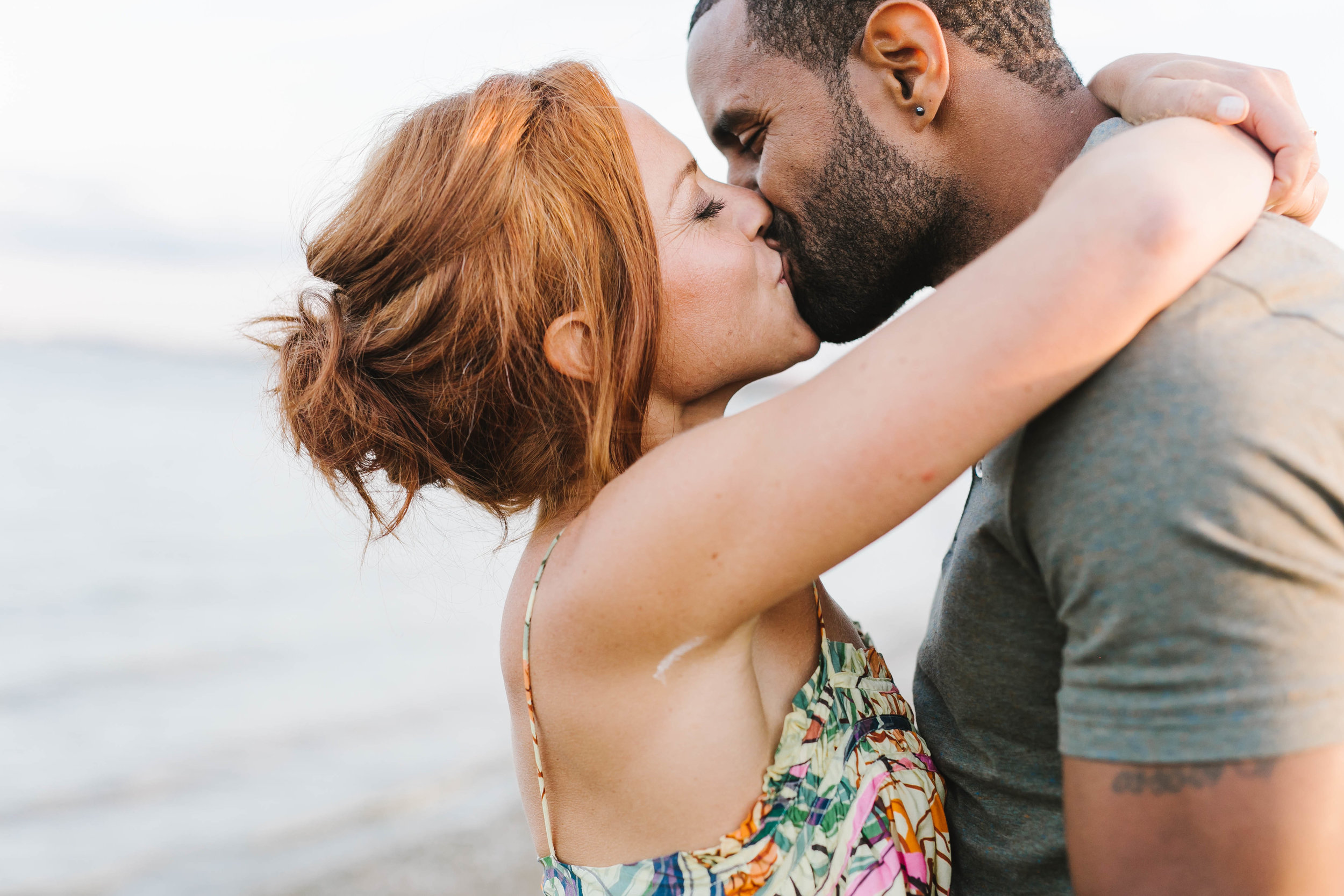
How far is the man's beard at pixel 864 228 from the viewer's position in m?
2.03

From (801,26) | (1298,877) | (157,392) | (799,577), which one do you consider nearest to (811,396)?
(799,577)

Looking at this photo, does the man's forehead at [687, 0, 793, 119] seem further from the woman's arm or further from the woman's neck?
the woman's arm

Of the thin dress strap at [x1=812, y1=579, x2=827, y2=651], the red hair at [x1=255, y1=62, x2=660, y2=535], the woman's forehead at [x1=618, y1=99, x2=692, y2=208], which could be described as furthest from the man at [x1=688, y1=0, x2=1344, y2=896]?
the woman's forehead at [x1=618, y1=99, x2=692, y2=208]

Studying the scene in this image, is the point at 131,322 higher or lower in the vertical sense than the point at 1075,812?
lower

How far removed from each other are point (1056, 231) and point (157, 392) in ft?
39.2

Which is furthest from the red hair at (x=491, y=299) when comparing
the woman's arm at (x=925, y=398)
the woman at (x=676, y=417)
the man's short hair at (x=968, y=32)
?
the man's short hair at (x=968, y=32)

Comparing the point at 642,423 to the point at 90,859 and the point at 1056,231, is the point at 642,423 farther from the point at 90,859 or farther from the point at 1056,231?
the point at 90,859

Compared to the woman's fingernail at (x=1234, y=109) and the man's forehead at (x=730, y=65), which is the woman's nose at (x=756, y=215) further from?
the woman's fingernail at (x=1234, y=109)

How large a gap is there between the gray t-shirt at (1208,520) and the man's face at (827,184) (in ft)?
3.26

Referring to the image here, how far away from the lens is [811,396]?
1.16 m

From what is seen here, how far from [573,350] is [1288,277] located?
1.10m

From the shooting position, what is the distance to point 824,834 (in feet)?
4.96

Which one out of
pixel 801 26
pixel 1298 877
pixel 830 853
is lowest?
pixel 830 853

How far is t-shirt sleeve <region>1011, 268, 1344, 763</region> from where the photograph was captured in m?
0.91
